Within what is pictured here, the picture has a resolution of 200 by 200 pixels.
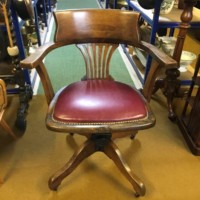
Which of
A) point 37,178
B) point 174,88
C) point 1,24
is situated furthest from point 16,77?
point 174,88

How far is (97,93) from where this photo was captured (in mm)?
1094

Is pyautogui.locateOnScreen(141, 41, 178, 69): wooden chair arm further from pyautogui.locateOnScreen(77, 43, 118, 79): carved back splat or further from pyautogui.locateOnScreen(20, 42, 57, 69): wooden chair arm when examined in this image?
pyautogui.locateOnScreen(20, 42, 57, 69): wooden chair arm

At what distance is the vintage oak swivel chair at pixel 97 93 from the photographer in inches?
37.1

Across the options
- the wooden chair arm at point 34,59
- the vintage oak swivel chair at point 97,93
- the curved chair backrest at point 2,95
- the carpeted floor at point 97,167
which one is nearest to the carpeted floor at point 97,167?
the carpeted floor at point 97,167

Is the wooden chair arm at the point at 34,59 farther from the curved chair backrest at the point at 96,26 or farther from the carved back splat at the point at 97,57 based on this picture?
the carved back splat at the point at 97,57

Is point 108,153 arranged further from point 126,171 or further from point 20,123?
point 20,123

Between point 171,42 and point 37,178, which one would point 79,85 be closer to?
point 37,178

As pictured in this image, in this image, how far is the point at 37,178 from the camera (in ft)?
4.06

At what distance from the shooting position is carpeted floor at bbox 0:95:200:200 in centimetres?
117

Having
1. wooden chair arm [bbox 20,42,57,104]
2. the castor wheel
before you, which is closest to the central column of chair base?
wooden chair arm [bbox 20,42,57,104]

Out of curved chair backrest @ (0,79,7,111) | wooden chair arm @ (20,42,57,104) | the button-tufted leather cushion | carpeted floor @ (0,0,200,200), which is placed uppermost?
wooden chair arm @ (20,42,57,104)

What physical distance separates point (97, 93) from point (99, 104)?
0.10m

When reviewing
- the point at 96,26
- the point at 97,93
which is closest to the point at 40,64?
the point at 97,93

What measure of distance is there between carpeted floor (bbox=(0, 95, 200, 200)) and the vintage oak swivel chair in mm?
101
